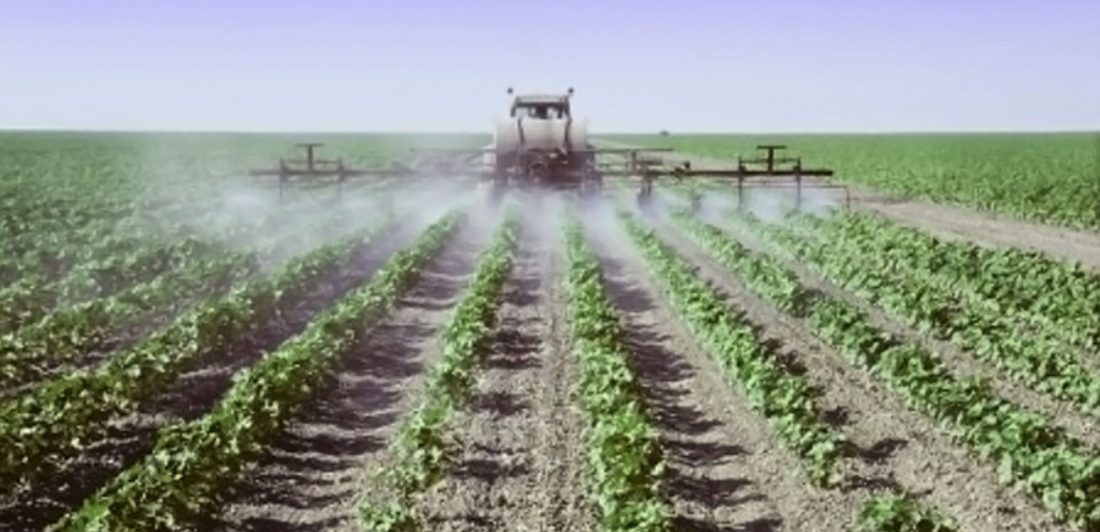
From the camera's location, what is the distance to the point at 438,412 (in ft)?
40.0

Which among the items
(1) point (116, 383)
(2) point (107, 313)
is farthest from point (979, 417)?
(2) point (107, 313)

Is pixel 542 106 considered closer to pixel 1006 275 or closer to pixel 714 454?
pixel 1006 275

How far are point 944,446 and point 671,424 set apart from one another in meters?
2.37

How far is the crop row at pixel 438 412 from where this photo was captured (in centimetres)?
995

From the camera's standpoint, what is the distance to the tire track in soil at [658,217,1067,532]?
1009cm

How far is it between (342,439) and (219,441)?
156 cm

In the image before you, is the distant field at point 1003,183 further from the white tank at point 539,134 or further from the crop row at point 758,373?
the crop row at point 758,373

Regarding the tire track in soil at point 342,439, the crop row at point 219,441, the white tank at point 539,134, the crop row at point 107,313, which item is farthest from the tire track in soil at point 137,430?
the white tank at point 539,134

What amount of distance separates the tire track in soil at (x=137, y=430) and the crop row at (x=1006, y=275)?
30.2ft

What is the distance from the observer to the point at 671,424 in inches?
509

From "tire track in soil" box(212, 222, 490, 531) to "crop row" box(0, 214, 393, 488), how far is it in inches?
63.2

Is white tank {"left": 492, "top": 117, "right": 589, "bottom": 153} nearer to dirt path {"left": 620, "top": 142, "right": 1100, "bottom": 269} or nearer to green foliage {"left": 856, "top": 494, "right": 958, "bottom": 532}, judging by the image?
dirt path {"left": 620, "top": 142, "right": 1100, "bottom": 269}

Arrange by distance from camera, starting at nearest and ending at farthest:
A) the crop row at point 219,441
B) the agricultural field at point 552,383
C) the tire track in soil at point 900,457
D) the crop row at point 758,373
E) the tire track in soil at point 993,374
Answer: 1. the crop row at point 219,441
2. the tire track in soil at point 900,457
3. the agricultural field at point 552,383
4. the crop row at point 758,373
5. the tire track in soil at point 993,374

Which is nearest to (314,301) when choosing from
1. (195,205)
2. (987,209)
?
(195,205)
